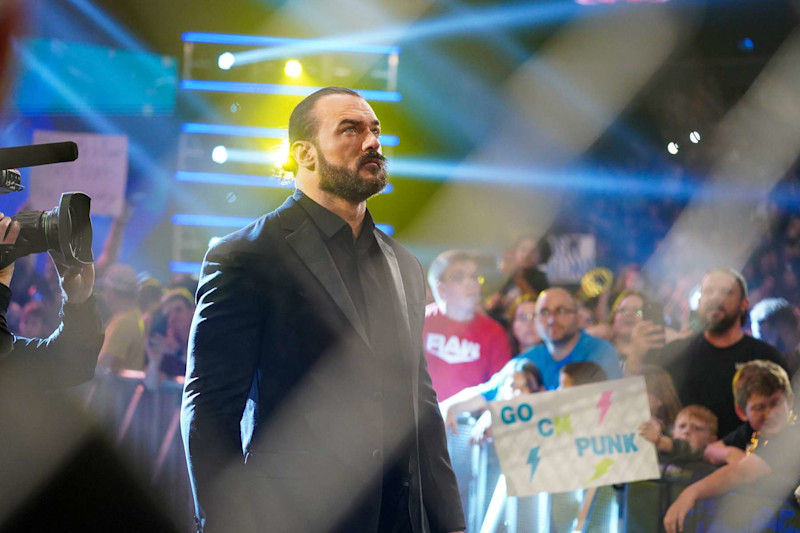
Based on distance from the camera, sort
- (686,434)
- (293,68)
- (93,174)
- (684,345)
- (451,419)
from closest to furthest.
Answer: (686,434) < (451,419) < (684,345) < (93,174) < (293,68)

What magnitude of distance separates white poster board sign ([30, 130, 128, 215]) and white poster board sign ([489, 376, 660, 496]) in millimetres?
4438

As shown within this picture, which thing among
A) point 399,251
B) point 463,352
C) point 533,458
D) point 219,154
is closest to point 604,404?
point 533,458

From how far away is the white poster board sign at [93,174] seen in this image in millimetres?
7355

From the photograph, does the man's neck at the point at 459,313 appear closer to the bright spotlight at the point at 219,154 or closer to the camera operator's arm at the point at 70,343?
→ the camera operator's arm at the point at 70,343

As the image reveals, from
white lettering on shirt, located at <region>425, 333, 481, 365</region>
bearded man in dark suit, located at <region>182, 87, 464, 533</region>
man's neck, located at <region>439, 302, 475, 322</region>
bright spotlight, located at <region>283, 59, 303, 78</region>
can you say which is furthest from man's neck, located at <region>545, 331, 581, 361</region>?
bright spotlight, located at <region>283, 59, 303, 78</region>

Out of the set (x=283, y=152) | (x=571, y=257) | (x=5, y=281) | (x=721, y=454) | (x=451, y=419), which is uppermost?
(x=571, y=257)

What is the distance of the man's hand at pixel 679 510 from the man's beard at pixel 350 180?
7.02 ft

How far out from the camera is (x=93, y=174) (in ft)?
24.5

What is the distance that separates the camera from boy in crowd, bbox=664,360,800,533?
11.3 ft

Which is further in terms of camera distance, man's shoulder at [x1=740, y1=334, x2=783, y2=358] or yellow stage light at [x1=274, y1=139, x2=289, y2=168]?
man's shoulder at [x1=740, y1=334, x2=783, y2=358]

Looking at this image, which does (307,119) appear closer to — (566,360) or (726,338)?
(566,360)

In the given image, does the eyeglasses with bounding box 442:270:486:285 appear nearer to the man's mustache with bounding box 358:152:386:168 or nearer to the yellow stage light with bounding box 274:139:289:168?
the yellow stage light with bounding box 274:139:289:168

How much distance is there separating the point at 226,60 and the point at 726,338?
5.74m

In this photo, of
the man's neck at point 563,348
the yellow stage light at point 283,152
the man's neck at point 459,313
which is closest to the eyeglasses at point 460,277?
the man's neck at point 459,313
